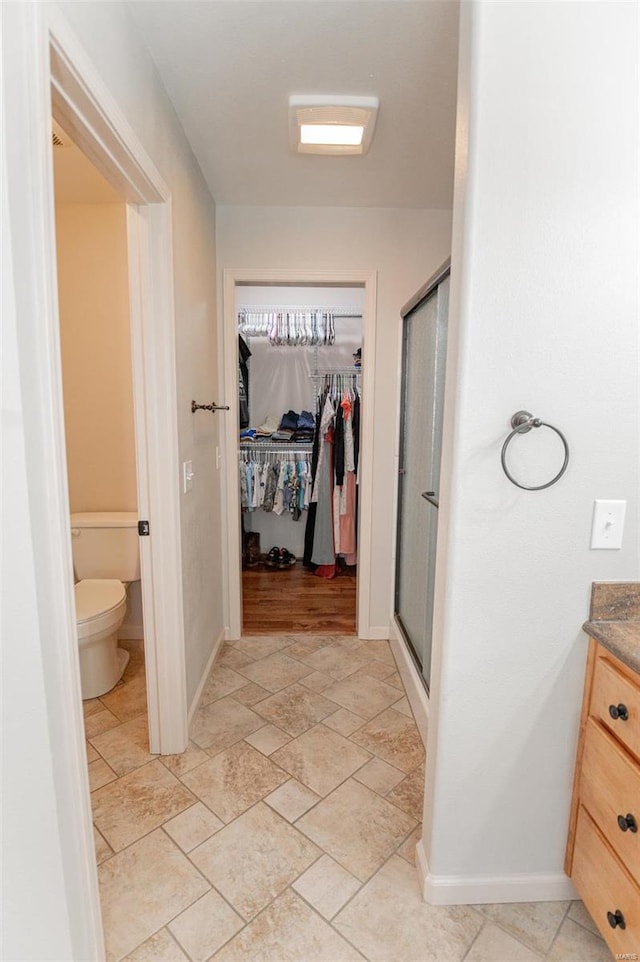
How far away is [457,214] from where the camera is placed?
1200 mm

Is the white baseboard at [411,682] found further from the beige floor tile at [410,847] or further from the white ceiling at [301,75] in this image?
the white ceiling at [301,75]

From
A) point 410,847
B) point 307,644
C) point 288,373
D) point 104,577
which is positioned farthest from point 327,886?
point 288,373

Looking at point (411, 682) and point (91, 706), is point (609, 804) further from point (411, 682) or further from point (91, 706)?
point (91, 706)

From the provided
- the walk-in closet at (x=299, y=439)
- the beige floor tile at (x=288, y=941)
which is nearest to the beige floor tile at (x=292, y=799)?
the beige floor tile at (x=288, y=941)

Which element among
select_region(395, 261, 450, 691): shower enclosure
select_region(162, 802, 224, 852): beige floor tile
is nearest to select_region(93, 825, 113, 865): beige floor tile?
select_region(162, 802, 224, 852): beige floor tile

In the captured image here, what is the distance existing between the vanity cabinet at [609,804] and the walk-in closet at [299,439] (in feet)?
7.99

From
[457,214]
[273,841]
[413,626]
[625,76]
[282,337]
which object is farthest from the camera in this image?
[282,337]

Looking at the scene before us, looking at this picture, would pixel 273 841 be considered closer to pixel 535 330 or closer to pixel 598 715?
pixel 598 715

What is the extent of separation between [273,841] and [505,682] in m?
0.95

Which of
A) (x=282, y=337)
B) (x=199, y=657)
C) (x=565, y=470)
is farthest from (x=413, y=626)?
(x=282, y=337)

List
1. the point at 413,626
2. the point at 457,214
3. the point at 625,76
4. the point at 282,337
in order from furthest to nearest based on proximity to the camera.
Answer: the point at 282,337 < the point at 413,626 < the point at 457,214 < the point at 625,76

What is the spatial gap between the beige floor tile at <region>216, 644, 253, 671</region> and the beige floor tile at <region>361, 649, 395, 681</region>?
25.8 inches

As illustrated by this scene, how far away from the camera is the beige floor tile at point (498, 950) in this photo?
4.12ft

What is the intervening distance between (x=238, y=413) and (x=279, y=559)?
1.94 m
